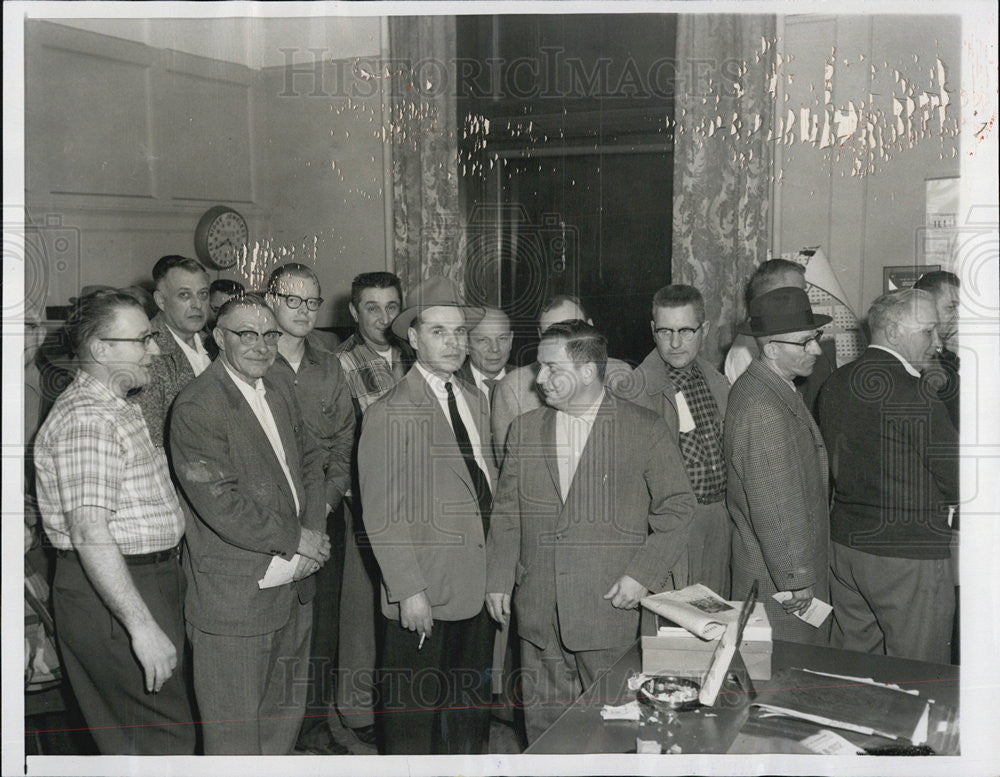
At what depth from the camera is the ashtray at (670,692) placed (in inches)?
68.9

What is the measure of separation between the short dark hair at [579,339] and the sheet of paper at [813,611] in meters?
0.88

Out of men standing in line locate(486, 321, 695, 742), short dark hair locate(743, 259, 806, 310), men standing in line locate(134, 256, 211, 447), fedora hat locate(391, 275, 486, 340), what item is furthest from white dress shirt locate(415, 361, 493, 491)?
short dark hair locate(743, 259, 806, 310)

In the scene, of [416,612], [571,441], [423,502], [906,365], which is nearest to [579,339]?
[571,441]

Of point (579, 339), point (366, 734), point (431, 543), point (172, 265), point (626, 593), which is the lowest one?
point (366, 734)

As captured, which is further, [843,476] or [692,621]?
[843,476]

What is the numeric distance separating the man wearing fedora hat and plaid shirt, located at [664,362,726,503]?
1.8 inches

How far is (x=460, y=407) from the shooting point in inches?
97.0

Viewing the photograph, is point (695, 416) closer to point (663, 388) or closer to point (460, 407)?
point (663, 388)

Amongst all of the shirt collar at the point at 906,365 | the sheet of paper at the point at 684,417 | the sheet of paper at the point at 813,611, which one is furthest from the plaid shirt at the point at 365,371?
the shirt collar at the point at 906,365

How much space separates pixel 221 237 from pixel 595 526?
1370mm

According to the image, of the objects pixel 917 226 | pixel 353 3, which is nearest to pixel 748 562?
pixel 917 226

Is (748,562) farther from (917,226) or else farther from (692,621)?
(917,226)

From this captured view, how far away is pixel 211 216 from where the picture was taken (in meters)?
2.53

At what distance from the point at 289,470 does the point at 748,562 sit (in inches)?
53.1
